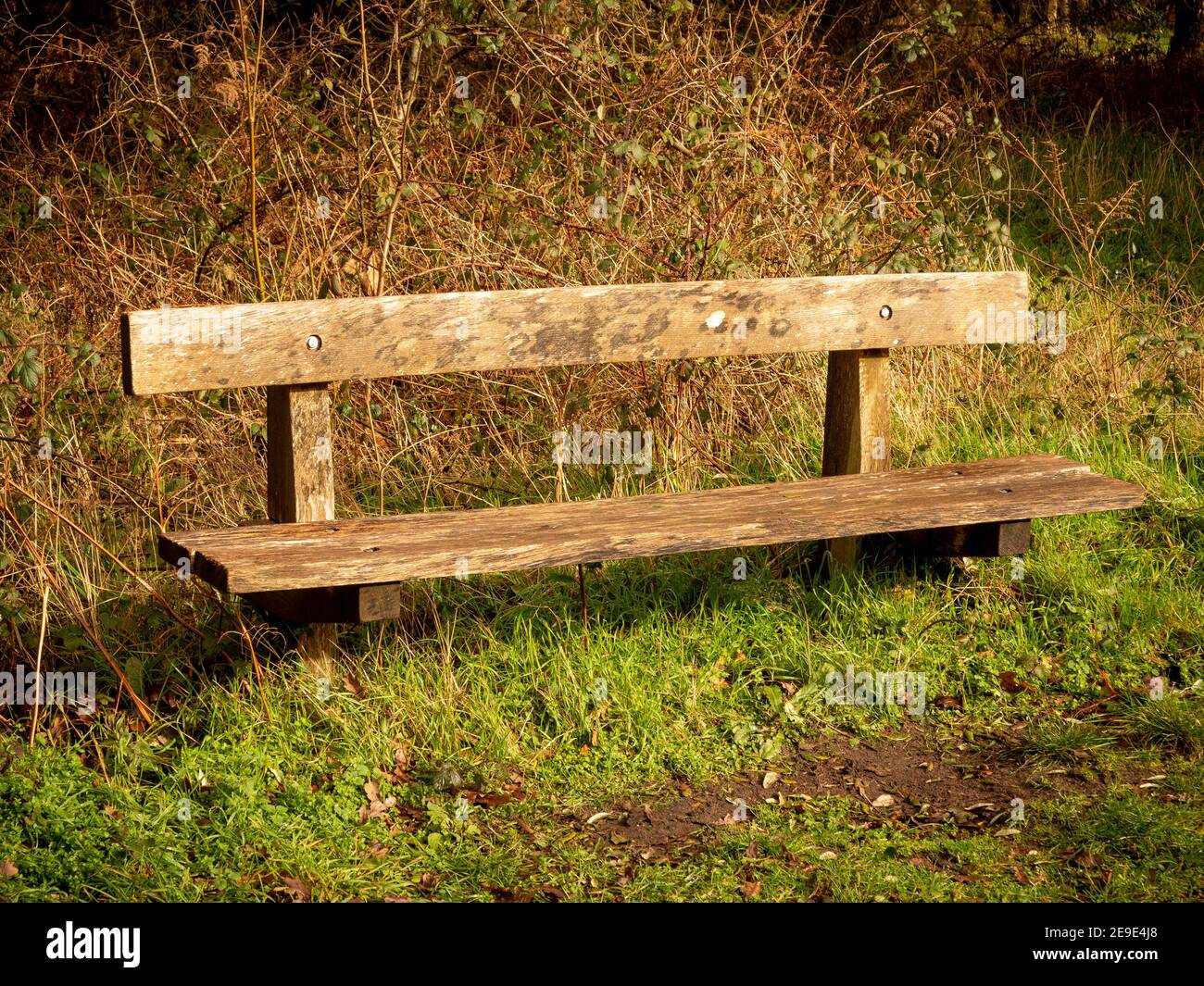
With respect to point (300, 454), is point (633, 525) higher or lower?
lower

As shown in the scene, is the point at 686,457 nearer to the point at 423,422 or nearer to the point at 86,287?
the point at 423,422

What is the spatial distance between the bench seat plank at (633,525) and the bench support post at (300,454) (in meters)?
0.08

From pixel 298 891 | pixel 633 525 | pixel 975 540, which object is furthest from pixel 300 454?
pixel 975 540

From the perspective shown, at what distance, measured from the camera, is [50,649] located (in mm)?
4270

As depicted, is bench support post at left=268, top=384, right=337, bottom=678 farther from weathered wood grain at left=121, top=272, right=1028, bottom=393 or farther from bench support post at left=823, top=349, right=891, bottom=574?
bench support post at left=823, top=349, right=891, bottom=574

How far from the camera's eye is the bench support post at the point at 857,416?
183 inches

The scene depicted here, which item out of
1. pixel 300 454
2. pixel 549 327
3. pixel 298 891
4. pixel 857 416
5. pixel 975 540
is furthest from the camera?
pixel 857 416

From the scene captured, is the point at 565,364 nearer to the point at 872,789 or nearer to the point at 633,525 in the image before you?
the point at 633,525

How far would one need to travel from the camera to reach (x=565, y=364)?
4.25 metres

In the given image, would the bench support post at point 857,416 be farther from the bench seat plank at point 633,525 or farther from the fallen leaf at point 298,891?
the fallen leaf at point 298,891

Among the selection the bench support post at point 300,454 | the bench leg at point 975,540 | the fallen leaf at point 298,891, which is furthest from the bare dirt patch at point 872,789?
the bench support post at point 300,454

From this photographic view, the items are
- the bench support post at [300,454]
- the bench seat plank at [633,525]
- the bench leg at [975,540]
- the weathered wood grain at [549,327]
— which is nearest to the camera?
the bench seat plank at [633,525]

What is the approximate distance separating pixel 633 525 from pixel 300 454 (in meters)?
0.95
